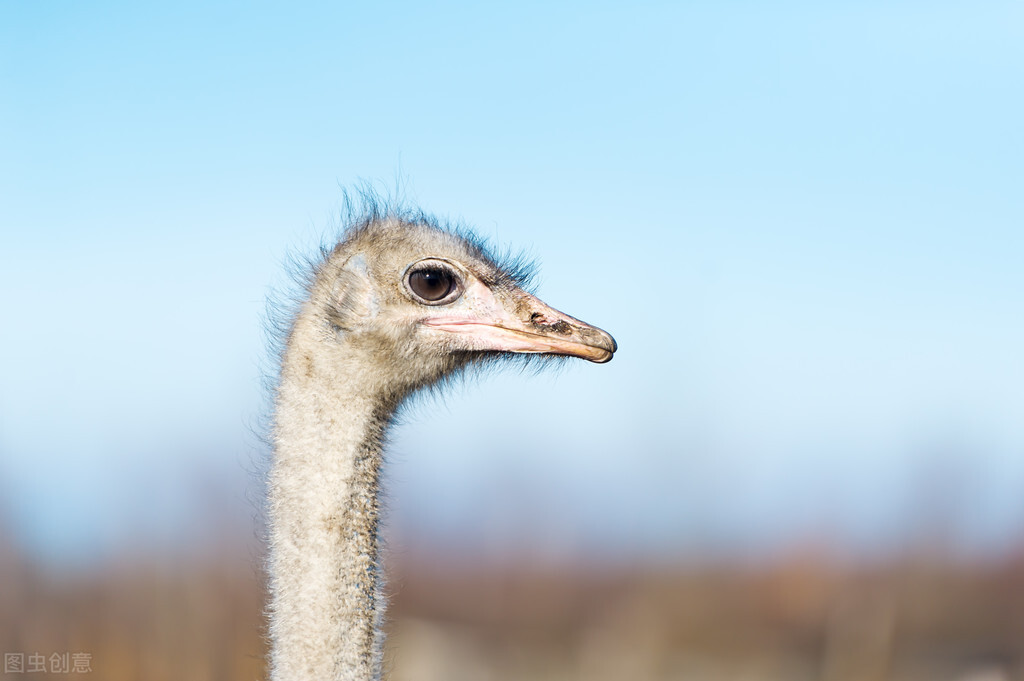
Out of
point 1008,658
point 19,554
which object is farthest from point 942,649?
point 19,554

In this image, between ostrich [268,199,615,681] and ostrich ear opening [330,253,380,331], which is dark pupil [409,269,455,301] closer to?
ostrich [268,199,615,681]

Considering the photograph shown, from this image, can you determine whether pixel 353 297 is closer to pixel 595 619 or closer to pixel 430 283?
pixel 430 283

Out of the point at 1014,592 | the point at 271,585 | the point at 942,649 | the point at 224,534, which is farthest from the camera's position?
the point at 1014,592

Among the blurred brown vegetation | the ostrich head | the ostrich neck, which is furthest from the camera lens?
the blurred brown vegetation

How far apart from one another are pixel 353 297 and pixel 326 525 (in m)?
0.67

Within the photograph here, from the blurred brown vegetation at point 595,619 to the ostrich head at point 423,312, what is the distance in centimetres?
348

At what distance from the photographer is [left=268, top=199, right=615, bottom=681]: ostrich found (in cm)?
310

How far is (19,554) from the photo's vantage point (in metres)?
8.19

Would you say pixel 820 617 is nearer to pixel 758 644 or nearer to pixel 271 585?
pixel 758 644

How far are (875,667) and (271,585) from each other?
22.2 feet

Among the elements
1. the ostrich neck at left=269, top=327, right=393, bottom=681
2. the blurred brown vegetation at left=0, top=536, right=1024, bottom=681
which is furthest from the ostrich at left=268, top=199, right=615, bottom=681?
the blurred brown vegetation at left=0, top=536, right=1024, bottom=681

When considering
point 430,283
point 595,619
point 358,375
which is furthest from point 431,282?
point 595,619

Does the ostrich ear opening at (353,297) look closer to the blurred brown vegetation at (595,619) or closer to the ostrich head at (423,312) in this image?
the ostrich head at (423,312)

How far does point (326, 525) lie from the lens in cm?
313
